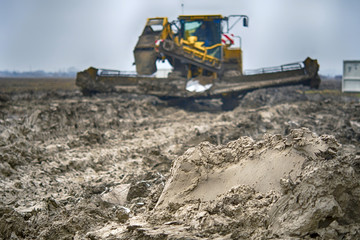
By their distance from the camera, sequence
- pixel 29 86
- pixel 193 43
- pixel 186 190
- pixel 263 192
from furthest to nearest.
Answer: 1. pixel 29 86
2. pixel 193 43
3. pixel 186 190
4. pixel 263 192

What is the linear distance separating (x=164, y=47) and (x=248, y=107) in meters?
3.32

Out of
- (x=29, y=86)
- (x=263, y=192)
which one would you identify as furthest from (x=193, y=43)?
(x=29, y=86)

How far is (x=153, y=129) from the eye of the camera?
31.1ft

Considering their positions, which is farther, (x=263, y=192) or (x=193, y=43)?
(x=193, y=43)

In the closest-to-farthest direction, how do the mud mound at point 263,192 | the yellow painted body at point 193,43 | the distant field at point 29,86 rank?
the mud mound at point 263,192 → the yellow painted body at point 193,43 → the distant field at point 29,86

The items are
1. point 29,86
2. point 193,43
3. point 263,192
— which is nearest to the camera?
point 263,192

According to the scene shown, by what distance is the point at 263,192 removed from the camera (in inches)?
126

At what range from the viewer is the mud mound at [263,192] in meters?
2.59

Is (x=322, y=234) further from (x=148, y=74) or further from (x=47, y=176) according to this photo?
(x=148, y=74)

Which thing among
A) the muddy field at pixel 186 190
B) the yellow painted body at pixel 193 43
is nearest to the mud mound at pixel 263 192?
the muddy field at pixel 186 190

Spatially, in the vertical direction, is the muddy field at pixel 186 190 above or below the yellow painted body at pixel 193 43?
below

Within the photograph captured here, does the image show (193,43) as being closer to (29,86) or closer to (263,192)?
(263,192)

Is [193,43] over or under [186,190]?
over

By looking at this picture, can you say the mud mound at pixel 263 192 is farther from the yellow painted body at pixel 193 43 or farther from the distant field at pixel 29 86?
the distant field at pixel 29 86
